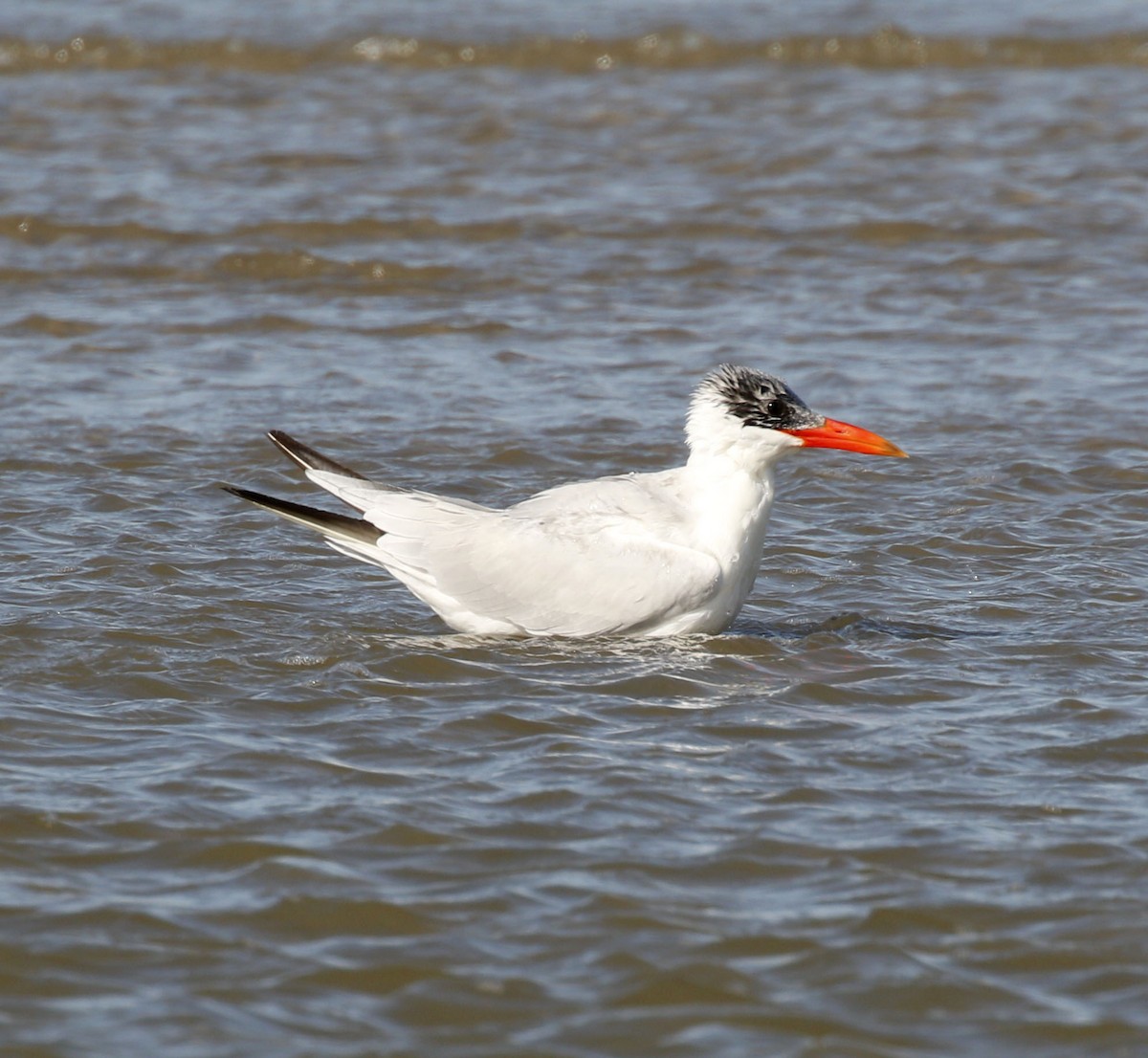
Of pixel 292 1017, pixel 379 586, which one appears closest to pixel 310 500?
pixel 379 586

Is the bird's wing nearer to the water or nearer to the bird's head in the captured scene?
the water

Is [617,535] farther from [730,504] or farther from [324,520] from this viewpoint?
[324,520]

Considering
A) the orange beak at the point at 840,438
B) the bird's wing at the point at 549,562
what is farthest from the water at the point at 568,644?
the orange beak at the point at 840,438

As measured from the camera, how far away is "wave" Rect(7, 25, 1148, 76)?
17.6 m

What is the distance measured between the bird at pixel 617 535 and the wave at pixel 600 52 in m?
11.6

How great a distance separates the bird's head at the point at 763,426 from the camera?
6.73 meters

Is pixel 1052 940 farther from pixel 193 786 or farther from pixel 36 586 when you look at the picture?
pixel 36 586

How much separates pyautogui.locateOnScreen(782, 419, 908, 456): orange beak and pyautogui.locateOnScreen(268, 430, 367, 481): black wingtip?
165cm

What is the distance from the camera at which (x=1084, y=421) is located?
361 inches

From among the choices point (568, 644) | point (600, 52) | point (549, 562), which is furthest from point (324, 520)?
point (600, 52)

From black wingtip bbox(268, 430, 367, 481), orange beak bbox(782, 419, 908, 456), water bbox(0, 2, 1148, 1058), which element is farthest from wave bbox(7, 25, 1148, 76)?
orange beak bbox(782, 419, 908, 456)

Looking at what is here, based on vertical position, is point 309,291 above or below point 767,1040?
above

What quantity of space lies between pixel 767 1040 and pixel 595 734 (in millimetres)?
1807

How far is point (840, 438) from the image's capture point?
22.1ft
